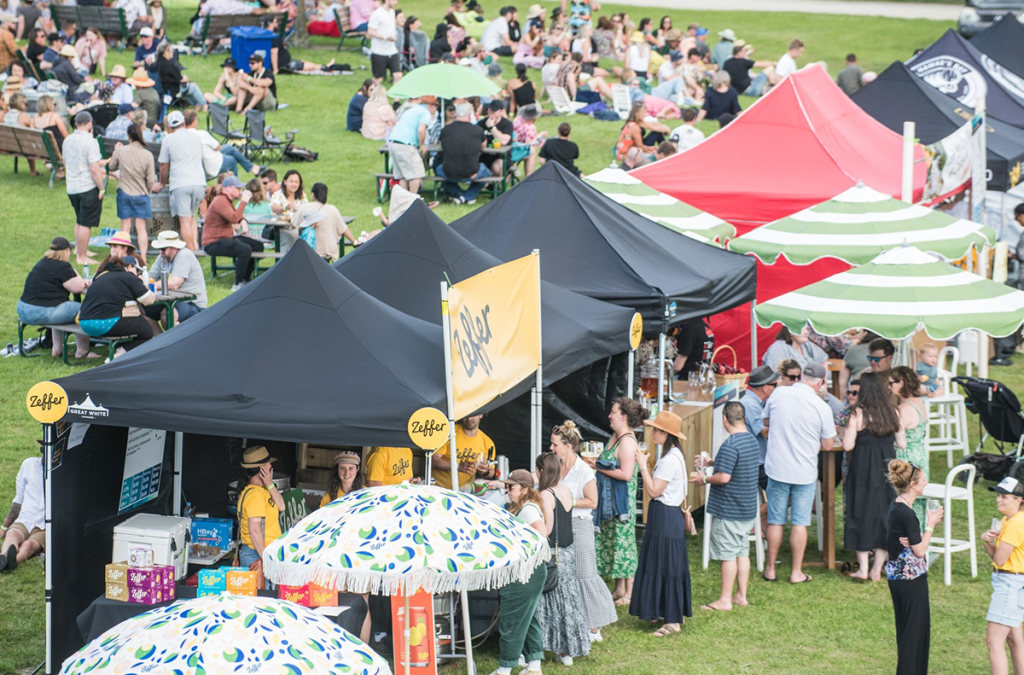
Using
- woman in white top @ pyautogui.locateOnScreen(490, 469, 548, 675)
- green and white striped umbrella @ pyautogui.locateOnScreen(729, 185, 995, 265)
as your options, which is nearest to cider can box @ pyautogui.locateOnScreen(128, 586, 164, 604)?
woman in white top @ pyautogui.locateOnScreen(490, 469, 548, 675)

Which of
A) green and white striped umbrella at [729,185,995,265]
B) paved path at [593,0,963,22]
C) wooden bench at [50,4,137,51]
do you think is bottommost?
green and white striped umbrella at [729,185,995,265]

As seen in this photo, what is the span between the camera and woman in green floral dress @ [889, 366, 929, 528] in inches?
354

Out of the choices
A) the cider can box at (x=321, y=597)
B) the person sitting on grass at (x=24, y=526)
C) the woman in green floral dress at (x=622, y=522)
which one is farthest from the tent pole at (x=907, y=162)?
the person sitting on grass at (x=24, y=526)

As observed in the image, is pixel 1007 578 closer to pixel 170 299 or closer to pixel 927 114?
pixel 170 299

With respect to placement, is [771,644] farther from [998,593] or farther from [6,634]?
[6,634]

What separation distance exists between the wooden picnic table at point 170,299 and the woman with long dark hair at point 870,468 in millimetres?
6548

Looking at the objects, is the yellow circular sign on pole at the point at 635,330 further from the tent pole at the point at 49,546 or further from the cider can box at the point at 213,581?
the tent pole at the point at 49,546

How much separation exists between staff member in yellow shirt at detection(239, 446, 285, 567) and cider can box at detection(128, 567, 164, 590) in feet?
1.97

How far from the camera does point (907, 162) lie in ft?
41.2

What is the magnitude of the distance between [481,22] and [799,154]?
63.0 ft

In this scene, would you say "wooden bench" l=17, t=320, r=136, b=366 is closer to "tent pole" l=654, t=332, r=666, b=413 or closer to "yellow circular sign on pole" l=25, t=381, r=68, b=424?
"yellow circular sign on pole" l=25, t=381, r=68, b=424

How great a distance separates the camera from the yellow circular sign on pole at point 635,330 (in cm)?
923

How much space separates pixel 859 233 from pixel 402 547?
23.4 ft

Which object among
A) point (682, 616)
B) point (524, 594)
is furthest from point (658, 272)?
point (524, 594)
